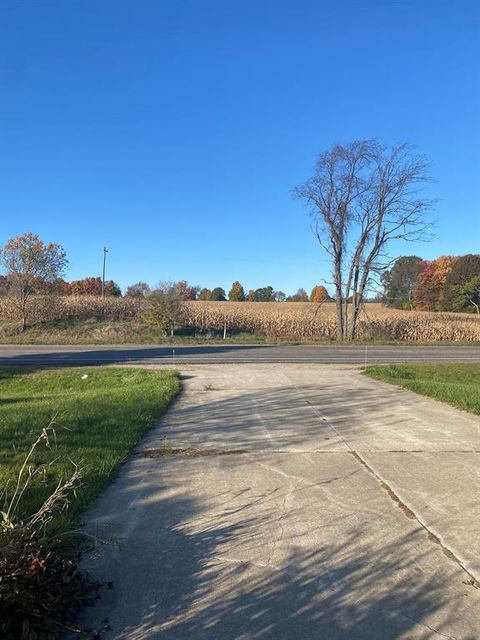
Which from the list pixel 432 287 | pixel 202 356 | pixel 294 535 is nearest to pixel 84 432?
pixel 294 535

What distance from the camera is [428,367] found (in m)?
16.0

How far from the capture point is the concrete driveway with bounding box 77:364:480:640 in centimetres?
264

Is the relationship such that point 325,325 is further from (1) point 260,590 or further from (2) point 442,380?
(1) point 260,590

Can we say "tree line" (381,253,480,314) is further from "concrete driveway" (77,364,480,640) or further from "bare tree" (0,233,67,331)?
"concrete driveway" (77,364,480,640)

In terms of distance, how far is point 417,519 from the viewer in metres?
3.86

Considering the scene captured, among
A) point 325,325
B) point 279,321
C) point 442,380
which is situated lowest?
point 442,380

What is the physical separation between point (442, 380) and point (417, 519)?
1075 centimetres

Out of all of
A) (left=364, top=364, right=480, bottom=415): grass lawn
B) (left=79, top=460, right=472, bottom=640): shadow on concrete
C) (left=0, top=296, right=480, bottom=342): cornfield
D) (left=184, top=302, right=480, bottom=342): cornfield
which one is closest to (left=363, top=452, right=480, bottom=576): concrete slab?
(left=79, top=460, right=472, bottom=640): shadow on concrete

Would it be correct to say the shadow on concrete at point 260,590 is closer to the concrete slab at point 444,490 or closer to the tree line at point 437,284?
the concrete slab at point 444,490

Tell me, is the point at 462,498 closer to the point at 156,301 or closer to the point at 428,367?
the point at 428,367

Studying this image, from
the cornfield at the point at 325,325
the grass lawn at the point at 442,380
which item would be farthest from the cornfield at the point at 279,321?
the grass lawn at the point at 442,380

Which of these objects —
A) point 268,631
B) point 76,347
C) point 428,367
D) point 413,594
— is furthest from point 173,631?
point 76,347

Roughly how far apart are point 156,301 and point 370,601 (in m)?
30.1

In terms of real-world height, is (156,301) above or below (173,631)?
above
